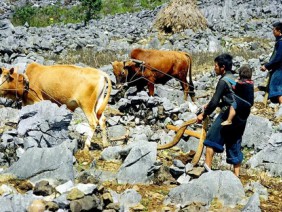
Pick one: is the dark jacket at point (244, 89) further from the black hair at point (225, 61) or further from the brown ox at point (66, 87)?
the brown ox at point (66, 87)

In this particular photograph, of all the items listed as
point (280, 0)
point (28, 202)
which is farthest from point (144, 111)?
point (280, 0)

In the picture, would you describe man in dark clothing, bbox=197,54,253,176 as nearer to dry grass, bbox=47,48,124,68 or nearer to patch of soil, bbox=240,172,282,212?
patch of soil, bbox=240,172,282,212

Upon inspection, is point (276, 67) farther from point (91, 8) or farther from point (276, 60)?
point (91, 8)

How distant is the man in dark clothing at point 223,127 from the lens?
666cm

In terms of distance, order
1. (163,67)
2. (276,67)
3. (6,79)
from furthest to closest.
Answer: (163,67) → (276,67) → (6,79)

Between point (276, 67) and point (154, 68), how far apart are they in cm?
391

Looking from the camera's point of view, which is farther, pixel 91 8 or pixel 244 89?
pixel 91 8

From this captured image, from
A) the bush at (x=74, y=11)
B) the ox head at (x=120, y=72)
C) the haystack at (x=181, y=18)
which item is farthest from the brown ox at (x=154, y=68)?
the bush at (x=74, y=11)

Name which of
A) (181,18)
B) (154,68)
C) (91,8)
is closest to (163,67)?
(154,68)

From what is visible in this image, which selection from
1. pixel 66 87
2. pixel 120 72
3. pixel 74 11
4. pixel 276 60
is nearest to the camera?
pixel 66 87

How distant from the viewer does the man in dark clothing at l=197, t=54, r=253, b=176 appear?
6664 millimetres

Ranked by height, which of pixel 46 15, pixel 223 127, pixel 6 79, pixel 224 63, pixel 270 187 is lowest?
pixel 46 15

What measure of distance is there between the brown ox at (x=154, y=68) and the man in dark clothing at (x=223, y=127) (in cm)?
577

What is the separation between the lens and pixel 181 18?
2500 centimetres
